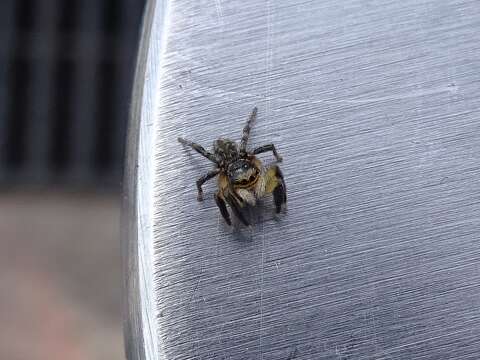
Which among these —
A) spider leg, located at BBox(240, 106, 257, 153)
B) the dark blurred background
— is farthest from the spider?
the dark blurred background

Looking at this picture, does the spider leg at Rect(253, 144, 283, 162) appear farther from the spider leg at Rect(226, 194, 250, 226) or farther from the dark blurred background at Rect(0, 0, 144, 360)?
the dark blurred background at Rect(0, 0, 144, 360)

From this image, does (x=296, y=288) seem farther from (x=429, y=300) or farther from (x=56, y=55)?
(x=56, y=55)

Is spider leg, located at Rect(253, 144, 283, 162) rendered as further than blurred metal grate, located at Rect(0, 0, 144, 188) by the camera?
No

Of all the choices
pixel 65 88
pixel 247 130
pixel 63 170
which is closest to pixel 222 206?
pixel 247 130

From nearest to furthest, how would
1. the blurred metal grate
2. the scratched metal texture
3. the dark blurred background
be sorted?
the scratched metal texture < the dark blurred background < the blurred metal grate

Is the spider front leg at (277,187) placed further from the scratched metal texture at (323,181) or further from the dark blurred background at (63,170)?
the dark blurred background at (63,170)

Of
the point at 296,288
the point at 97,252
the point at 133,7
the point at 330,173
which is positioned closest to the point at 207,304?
the point at 296,288
